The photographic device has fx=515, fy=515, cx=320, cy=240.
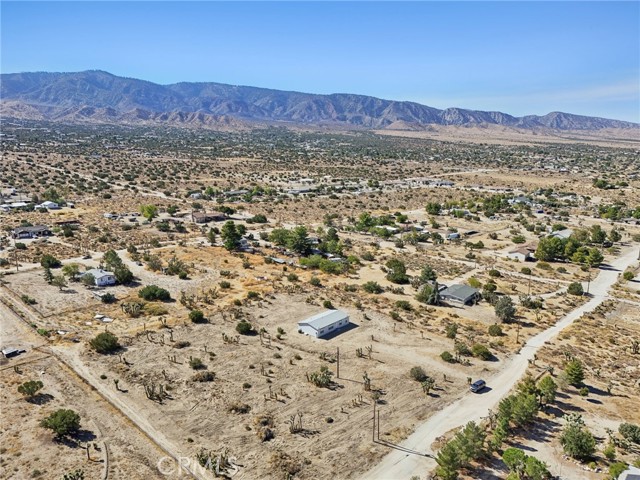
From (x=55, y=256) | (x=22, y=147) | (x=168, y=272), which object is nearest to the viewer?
(x=168, y=272)

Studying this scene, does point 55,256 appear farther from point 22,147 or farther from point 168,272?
point 22,147

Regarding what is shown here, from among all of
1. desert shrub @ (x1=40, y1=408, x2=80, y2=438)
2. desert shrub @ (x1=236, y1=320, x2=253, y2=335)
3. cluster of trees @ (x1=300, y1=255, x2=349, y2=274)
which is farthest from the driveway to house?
cluster of trees @ (x1=300, y1=255, x2=349, y2=274)

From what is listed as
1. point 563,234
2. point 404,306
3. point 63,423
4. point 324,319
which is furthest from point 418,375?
point 563,234

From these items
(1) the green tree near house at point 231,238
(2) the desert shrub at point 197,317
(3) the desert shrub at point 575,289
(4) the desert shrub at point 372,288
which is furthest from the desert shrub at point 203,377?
(3) the desert shrub at point 575,289

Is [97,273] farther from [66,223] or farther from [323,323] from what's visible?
[66,223]

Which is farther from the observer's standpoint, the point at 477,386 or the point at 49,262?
the point at 49,262

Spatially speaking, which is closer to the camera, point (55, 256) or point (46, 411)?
point (46, 411)

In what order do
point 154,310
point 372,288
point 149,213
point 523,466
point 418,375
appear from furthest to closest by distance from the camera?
point 149,213 < point 372,288 < point 154,310 < point 418,375 < point 523,466

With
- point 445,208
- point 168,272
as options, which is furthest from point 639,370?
point 445,208
